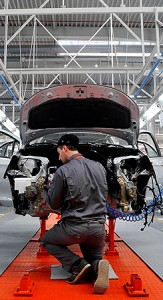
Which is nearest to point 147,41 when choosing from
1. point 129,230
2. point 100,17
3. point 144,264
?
point 100,17

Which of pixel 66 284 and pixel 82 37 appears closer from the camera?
pixel 66 284

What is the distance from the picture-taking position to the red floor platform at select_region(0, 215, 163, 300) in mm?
2811

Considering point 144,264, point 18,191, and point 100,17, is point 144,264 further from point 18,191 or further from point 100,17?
point 100,17

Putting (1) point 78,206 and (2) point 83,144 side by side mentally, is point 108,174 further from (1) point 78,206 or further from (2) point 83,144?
(1) point 78,206

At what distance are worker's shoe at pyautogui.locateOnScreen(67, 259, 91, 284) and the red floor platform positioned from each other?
0.05m

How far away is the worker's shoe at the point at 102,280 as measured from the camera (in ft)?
9.29

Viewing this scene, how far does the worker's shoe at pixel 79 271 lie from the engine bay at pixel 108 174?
2.70 ft

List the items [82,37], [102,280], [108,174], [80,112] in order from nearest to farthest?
[102,280], [108,174], [80,112], [82,37]

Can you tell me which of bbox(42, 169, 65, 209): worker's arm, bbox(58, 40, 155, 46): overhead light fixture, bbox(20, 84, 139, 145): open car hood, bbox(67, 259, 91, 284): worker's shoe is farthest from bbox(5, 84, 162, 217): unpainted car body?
bbox(58, 40, 155, 46): overhead light fixture

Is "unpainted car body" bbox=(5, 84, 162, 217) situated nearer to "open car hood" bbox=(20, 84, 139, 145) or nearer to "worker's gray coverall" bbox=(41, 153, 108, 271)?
"open car hood" bbox=(20, 84, 139, 145)

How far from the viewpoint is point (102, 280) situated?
2840 mm

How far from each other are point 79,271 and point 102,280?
0.29m

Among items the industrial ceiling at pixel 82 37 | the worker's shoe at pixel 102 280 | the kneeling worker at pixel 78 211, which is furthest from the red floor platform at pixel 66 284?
the industrial ceiling at pixel 82 37

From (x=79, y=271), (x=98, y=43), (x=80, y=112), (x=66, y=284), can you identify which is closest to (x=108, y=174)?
(x=80, y=112)
